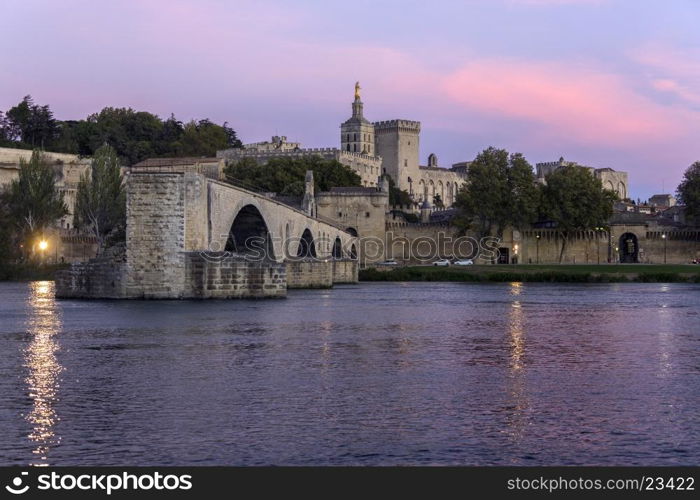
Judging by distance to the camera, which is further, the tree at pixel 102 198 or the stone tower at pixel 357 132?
the stone tower at pixel 357 132

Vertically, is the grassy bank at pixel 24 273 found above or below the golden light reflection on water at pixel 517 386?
above

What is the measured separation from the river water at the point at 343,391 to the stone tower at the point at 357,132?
136548mm

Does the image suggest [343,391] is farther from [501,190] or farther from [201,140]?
[201,140]

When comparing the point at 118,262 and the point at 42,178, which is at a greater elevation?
the point at 42,178

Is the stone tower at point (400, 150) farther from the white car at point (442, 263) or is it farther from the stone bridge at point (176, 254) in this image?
the stone bridge at point (176, 254)

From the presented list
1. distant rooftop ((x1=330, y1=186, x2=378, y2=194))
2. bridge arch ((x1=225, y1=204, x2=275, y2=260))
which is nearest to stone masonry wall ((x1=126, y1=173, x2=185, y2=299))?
bridge arch ((x1=225, y1=204, x2=275, y2=260))

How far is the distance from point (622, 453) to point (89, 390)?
9710 millimetres

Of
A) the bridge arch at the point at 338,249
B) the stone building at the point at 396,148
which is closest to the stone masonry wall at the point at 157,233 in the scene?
the bridge arch at the point at 338,249

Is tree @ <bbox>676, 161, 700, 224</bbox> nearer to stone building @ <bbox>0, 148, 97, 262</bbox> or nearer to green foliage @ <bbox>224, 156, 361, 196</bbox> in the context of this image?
green foliage @ <bbox>224, 156, 361, 196</bbox>

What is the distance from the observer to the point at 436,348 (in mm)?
27188

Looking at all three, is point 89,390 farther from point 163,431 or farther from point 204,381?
point 163,431

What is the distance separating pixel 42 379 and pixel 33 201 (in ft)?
195

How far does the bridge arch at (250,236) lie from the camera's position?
193 feet
